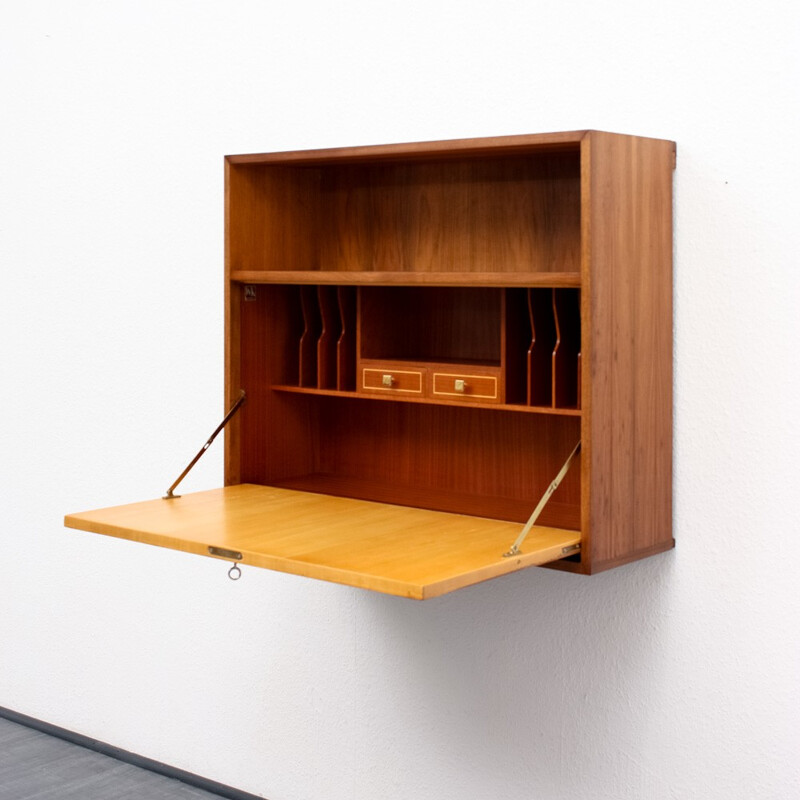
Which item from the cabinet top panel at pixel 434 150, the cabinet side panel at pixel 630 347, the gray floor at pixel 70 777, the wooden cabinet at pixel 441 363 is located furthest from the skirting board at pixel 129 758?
the cabinet top panel at pixel 434 150

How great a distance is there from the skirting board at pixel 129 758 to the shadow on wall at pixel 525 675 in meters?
0.60

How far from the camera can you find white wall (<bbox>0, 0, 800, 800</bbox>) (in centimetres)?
268

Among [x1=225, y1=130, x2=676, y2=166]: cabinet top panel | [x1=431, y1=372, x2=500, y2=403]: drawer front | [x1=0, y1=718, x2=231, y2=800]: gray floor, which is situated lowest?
[x1=0, y1=718, x2=231, y2=800]: gray floor

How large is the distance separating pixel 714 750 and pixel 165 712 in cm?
187

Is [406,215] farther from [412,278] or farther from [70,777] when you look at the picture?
[70,777]

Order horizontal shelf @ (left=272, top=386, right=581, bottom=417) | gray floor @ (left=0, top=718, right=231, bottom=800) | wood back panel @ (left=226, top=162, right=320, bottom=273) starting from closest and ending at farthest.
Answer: horizontal shelf @ (left=272, top=386, right=581, bottom=417)
wood back panel @ (left=226, top=162, right=320, bottom=273)
gray floor @ (left=0, top=718, right=231, bottom=800)

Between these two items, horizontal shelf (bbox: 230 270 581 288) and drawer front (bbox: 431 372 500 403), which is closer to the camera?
horizontal shelf (bbox: 230 270 581 288)

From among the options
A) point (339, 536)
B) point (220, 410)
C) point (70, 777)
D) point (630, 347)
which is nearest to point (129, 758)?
point (70, 777)

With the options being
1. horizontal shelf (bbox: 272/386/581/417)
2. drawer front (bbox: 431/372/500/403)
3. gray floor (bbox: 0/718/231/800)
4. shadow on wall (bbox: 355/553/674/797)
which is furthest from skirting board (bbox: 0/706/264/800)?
drawer front (bbox: 431/372/500/403)

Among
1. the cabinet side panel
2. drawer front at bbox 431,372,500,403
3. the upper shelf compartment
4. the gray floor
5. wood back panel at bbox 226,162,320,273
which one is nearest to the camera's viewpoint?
the cabinet side panel

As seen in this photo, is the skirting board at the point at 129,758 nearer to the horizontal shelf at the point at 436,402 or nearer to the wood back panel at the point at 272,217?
the horizontal shelf at the point at 436,402

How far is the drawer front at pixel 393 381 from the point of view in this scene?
287cm

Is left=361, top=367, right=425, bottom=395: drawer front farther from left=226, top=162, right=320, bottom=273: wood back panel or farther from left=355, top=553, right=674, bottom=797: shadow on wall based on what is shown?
left=355, top=553, right=674, bottom=797: shadow on wall

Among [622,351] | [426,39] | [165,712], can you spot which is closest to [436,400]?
[622,351]
